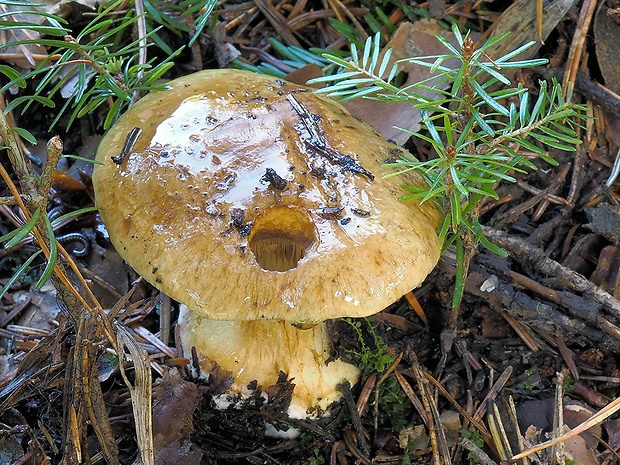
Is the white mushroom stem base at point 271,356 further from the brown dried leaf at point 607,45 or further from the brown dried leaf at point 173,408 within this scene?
the brown dried leaf at point 607,45

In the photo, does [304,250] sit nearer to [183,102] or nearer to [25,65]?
[183,102]

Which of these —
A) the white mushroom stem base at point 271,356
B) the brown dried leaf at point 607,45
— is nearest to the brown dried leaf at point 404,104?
the brown dried leaf at point 607,45

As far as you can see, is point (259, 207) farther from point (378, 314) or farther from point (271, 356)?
point (378, 314)

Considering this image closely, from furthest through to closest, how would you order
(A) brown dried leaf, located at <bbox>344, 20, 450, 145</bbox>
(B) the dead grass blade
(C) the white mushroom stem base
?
(A) brown dried leaf, located at <bbox>344, 20, 450, 145</bbox>
(C) the white mushroom stem base
(B) the dead grass blade

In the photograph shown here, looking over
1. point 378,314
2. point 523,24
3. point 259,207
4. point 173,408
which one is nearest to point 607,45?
point 523,24

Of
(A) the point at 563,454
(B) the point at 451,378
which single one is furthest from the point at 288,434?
(A) the point at 563,454

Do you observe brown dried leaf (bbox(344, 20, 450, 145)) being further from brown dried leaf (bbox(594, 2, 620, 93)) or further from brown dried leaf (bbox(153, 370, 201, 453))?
brown dried leaf (bbox(153, 370, 201, 453))

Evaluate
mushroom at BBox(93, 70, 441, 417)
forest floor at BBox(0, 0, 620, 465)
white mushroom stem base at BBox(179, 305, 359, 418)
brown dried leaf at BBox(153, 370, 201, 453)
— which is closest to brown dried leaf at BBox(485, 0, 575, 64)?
forest floor at BBox(0, 0, 620, 465)
